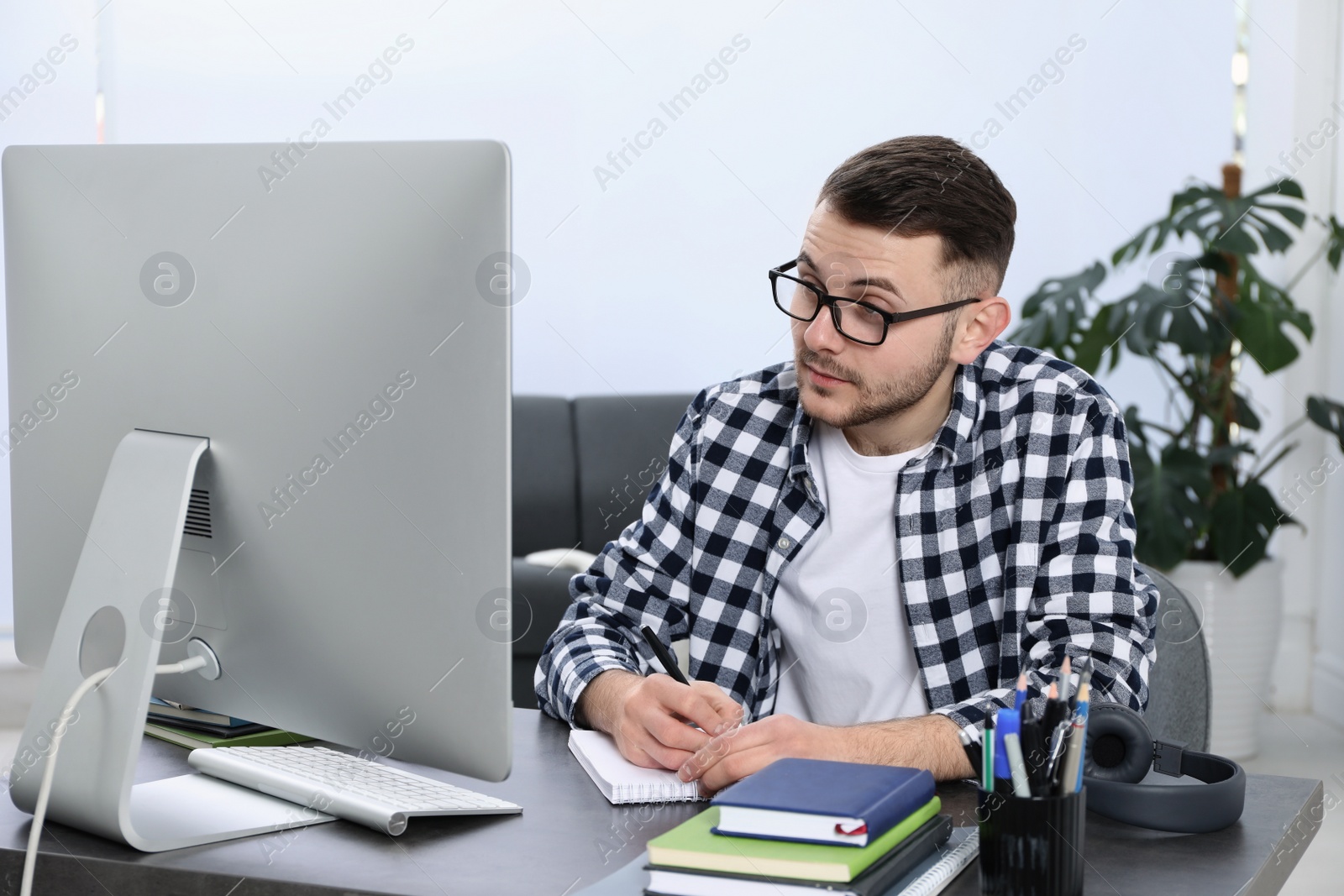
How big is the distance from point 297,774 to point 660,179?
10.0 feet

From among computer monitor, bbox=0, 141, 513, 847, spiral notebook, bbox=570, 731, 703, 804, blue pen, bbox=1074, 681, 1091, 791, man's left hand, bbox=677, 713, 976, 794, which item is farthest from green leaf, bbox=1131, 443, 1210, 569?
computer monitor, bbox=0, 141, 513, 847

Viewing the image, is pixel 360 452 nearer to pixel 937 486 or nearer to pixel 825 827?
pixel 825 827

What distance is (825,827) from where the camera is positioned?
768 mm

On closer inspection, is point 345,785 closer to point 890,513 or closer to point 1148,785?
point 1148,785

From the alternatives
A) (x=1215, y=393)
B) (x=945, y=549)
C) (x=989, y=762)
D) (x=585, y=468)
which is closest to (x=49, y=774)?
(x=989, y=762)

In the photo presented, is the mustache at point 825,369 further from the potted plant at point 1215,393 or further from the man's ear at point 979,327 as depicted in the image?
the potted plant at point 1215,393

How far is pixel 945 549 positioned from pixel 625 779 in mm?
522

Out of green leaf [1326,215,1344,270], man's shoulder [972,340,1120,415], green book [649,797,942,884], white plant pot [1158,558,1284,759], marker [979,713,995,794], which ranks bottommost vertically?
white plant pot [1158,558,1284,759]

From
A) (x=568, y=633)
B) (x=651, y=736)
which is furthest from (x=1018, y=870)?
(x=568, y=633)

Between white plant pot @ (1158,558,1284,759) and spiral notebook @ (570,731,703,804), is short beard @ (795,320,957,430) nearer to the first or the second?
spiral notebook @ (570,731,703,804)

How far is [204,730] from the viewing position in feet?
3.69

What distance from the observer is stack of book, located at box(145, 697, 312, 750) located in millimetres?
1099

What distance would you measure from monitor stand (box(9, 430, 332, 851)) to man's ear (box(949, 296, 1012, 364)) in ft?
2.81

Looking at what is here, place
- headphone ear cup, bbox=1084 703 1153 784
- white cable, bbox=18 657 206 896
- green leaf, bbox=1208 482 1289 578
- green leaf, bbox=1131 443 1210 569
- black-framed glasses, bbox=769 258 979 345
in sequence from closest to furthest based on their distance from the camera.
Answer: white cable, bbox=18 657 206 896
headphone ear cup, bbox=1084 703 1153 784
black-framed glasses, bbox=769 258 979 345
green leaf, bbox=1131 443 1210 569
green leaf, bbox=1208 482 1289 578
